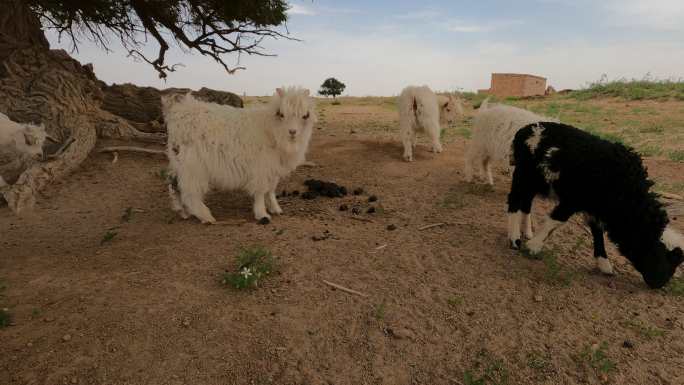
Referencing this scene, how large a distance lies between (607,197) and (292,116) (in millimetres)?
3826

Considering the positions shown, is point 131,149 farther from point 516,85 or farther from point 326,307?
point 516,85

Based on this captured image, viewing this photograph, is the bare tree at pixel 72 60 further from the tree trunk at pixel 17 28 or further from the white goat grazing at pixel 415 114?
the white goat grazing at pixel 415 114

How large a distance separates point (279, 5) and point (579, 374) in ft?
35.1

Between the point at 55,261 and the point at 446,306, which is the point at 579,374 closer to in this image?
the point at 446,306

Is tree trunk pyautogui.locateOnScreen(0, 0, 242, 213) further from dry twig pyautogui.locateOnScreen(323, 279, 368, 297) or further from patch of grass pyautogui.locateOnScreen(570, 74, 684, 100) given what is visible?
patch of grass pyautogui.locateOnScreen(570, 74, 684, 100)

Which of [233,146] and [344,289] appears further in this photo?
[233,146]

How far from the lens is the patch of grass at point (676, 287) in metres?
4.15

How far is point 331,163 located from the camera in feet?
Result: 30.1

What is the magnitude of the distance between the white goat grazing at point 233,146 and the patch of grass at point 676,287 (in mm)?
4583

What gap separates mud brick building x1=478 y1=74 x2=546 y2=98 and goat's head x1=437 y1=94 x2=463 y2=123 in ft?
54.3

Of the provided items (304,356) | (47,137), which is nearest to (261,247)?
(304,356)

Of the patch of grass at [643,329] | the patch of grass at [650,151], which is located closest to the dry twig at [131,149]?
the patch of grass at [643,329]

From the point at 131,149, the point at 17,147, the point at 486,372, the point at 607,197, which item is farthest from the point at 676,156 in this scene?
the point at 17,147

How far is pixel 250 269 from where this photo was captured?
4.14 m
